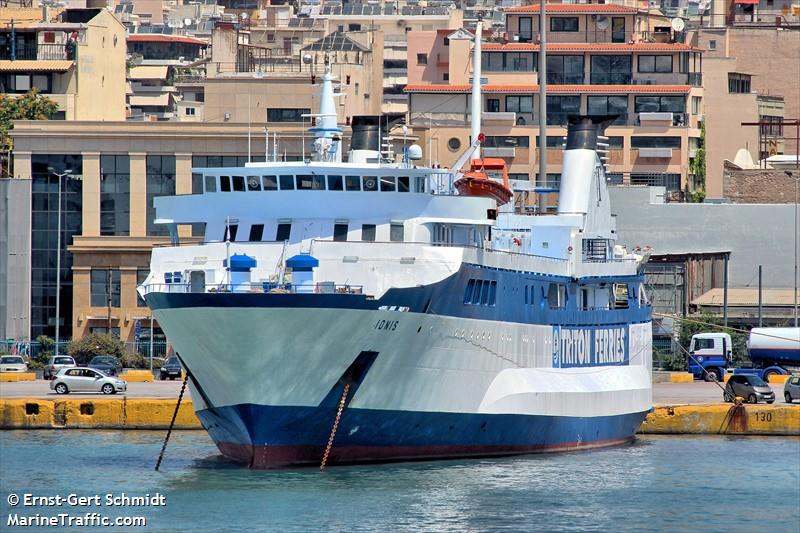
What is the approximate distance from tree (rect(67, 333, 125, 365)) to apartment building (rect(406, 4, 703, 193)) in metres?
27.0

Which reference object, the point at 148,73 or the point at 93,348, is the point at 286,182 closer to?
the point at 93,348

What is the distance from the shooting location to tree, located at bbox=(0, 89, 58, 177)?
108 m

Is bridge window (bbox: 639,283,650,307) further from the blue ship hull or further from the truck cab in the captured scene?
the truck cab

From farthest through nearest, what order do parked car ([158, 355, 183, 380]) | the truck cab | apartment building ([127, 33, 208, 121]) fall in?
apartment building ([127, 33, 208, 121]), the truck cab, parked car ([158, 355, 183, 380])

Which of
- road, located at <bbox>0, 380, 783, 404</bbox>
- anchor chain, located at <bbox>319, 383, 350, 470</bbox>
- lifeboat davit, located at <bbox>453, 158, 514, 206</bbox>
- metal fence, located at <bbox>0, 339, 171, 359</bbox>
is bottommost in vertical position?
metal fence, located at <bbox>0, 339, 171, 359</bbox>

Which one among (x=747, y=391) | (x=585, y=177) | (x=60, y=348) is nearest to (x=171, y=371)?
(x=60, y=348)

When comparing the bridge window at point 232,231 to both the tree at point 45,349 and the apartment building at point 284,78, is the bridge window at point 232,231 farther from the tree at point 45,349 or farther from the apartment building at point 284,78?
the apartment building at point 284,78

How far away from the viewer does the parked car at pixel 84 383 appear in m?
69.4

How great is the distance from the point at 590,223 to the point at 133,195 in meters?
40.7

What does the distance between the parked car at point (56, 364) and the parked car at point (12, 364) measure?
39.3 inches

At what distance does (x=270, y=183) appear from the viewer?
51.0 metres

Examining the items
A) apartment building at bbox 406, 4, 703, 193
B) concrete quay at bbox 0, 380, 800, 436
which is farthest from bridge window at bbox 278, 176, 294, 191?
apartment building at bbox 406, 4, 703, 193

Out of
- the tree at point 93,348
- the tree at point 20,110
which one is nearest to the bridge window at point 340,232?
the tree at point 93,348

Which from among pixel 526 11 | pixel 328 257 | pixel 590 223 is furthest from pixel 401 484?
pixel 526 11
